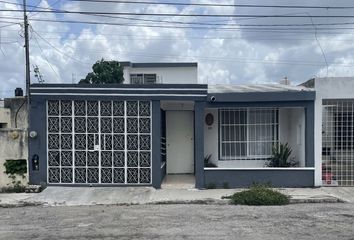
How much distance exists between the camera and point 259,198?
12.7 metres

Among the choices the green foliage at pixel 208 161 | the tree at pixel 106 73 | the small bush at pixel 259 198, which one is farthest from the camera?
the tree at pixel 106 73

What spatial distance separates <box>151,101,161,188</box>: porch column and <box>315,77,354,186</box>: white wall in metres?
5.21

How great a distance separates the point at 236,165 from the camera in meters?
16.7

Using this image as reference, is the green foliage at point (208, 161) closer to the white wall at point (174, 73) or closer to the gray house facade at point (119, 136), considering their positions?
the gray house facade at point (119, 136)

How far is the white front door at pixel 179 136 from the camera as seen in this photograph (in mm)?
17844

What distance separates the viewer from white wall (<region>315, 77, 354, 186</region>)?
15.1 m

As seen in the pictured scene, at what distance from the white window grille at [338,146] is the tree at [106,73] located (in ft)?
56.7

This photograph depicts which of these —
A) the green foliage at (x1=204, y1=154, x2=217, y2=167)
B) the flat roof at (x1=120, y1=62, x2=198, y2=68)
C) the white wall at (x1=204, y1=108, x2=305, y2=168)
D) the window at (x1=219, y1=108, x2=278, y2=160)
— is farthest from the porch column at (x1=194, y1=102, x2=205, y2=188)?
the flat roof at (x1=120, y1=62, x2=198, y2=68)

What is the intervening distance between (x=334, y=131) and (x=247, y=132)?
3.00 m

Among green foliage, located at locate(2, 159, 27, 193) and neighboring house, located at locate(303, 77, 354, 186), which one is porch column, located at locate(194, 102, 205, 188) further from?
green foliage, located at locate(2, 159, 27, 193)

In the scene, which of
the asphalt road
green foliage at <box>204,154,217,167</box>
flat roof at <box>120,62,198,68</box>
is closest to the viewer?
the asphalt road

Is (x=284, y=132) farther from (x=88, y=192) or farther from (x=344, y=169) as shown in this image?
(x=88, y=192)

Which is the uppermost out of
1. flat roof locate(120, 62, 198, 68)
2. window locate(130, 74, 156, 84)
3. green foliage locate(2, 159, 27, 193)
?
flat roof locate(120, 62, 198, 68)

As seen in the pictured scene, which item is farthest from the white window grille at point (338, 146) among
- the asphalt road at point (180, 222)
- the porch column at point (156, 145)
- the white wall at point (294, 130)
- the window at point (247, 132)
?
the porch column at point (156, 145)
